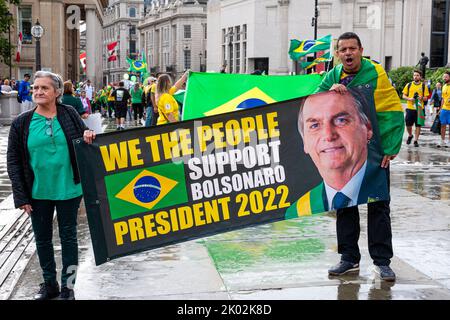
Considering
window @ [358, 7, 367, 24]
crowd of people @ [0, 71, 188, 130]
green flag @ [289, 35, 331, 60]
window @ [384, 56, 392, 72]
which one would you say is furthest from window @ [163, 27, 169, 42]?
green flag @ [289, 35, 331, 60]

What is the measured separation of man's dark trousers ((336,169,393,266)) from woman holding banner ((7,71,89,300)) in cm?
225

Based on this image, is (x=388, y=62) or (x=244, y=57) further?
(x=244, y=57)

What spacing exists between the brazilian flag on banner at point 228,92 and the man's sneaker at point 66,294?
4540 millimetres

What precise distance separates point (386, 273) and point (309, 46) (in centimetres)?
2374

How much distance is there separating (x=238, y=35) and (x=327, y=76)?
7759 centimetres

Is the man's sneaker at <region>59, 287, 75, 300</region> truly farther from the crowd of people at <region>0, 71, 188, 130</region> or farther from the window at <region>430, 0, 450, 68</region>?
the window at <region>430, 0, 450, 68</region>

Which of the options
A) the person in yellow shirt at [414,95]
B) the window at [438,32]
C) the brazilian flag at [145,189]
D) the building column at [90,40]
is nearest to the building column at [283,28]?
the window at [438,32]

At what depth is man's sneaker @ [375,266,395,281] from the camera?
20.5ft

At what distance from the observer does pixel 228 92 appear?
10.4 metres

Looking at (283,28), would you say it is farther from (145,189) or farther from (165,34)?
(165,34)

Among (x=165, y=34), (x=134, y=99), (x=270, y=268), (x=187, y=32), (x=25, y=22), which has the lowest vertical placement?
(x=270, y=268)

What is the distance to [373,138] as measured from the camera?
629 centimetres

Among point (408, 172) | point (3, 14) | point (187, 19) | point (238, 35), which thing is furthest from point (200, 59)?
point (408, 172)

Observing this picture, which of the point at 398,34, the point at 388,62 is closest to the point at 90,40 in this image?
the point at 388,62
